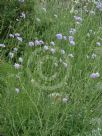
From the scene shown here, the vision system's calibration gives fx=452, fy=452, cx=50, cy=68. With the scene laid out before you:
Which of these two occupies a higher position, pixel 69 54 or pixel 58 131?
pixel 69 54

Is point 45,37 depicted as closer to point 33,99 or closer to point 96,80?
point 96,80

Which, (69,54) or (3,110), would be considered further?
(69,54)

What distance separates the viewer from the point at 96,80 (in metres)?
4.30

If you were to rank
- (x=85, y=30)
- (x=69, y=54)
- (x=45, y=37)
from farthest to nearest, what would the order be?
(x=85, y=30)
(x=45, y=37)
(x=69, y=54)

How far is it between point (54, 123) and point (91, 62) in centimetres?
139

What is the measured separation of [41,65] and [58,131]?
1040mm

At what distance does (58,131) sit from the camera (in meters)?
3.65

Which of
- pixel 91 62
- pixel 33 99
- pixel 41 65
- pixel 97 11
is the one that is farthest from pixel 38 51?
pixel 97 11

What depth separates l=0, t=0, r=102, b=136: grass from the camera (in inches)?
143

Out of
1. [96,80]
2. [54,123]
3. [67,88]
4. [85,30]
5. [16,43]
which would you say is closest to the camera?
[54,123]

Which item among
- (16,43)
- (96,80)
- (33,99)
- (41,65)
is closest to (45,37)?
(16,43)

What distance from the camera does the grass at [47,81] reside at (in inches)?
143

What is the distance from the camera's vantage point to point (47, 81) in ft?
13.8

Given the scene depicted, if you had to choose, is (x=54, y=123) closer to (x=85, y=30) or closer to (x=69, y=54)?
(x=69, y=54)
